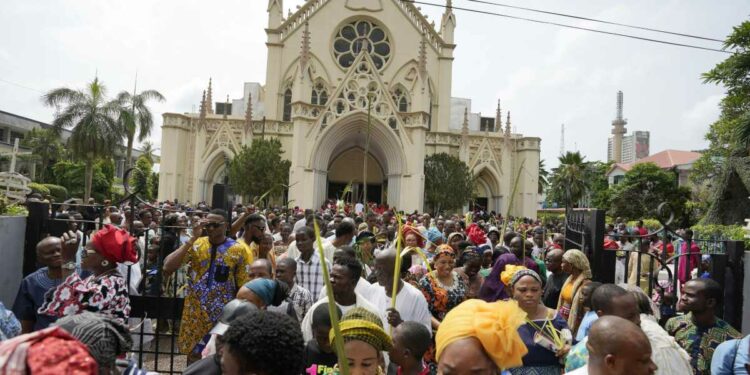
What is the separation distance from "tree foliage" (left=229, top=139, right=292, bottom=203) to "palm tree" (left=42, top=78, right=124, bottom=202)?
678cm

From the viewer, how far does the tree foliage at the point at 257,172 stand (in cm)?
2728

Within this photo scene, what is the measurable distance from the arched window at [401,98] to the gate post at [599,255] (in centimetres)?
2937

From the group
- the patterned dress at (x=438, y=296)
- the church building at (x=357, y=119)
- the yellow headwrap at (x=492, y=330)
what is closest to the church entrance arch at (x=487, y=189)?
the church building at (x=357, y=119)

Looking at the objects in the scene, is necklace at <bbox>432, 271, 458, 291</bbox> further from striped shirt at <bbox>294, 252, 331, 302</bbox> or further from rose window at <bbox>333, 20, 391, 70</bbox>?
rose window at <bbox>333, 20, 391, 70</bbox>

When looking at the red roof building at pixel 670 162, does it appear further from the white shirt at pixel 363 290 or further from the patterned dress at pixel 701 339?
the white shirt at pixel 363 290

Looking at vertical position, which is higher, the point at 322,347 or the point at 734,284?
the point at 734,284

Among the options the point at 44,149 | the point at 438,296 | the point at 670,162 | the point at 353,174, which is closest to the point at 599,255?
the point at 438,296

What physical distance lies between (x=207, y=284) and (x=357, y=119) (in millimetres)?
24634

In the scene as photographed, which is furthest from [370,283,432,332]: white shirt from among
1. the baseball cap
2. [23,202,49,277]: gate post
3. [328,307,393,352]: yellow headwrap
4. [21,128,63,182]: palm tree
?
[21,128,63,182]: palm tree

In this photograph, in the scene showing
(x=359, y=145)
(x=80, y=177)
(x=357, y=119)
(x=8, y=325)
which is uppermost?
(x=357, y=119)

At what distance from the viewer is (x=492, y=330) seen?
2.24m

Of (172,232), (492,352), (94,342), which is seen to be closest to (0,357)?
(94,342)

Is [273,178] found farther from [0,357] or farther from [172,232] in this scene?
[0,357]

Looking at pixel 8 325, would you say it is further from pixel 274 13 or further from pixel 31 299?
pixel 274 13
